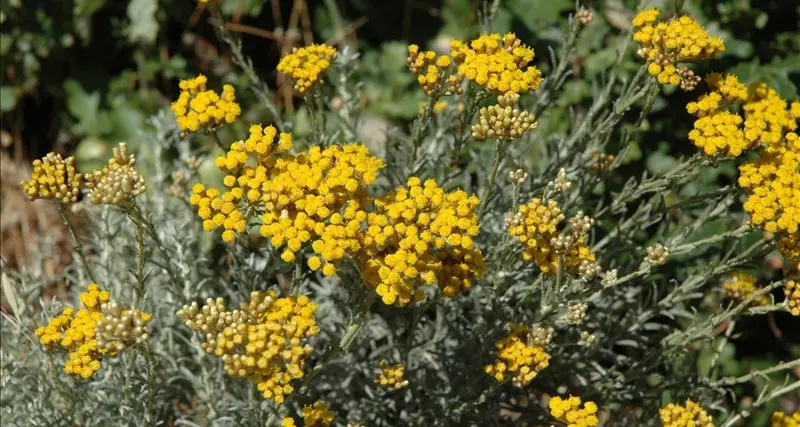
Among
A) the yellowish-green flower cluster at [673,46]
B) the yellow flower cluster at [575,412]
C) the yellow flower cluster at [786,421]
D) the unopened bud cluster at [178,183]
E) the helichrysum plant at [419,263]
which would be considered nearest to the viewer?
the helichrysum plant at [419,263]

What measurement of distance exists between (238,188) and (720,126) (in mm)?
1528

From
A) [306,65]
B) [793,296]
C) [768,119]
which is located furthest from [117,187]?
[768,119]

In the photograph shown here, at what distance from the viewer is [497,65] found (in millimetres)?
2547

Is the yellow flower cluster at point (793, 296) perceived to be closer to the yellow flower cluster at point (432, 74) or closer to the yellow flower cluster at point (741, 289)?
the yellow flower cluster at point (741, 289)

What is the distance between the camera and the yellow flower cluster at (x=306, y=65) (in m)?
2.70

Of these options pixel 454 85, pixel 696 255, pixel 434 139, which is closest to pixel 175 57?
pixel 434 139

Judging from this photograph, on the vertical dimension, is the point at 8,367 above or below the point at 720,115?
above

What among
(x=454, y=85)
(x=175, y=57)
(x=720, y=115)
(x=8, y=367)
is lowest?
(x=720, y=115)

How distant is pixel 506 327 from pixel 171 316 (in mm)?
1442

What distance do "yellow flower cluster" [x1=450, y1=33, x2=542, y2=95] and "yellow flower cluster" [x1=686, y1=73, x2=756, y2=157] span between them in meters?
0.55

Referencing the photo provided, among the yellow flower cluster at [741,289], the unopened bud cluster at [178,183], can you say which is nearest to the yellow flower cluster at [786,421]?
the yellow flower cluster at [741,289]

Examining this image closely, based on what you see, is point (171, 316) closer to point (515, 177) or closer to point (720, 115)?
point (515, 177)

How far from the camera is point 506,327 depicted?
2.87m

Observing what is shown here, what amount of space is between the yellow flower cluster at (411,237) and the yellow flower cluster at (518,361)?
0.96 feet
